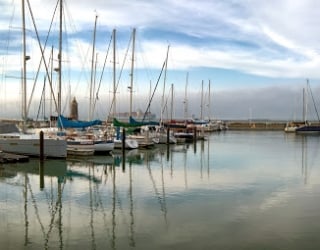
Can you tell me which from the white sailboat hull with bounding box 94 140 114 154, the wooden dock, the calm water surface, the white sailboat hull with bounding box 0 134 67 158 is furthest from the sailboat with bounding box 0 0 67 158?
the white sailboat hull with bounding box 94 140 114 154

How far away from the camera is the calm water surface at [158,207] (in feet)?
38.9

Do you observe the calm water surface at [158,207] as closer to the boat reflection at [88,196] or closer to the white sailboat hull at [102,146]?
the boat reflection at [88,196]

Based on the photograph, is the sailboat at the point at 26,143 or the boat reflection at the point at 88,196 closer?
the boat reflection at the point at 88,196

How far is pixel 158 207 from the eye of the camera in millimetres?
15930

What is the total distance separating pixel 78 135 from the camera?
36906 mm

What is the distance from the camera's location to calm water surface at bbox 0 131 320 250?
11.9 meters

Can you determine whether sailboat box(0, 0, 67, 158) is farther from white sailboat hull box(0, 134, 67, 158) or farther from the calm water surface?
the calm water surface

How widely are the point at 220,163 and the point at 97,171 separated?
9.19 metres

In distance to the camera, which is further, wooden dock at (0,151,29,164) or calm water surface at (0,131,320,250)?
wooden dock at (0,151,29,164)

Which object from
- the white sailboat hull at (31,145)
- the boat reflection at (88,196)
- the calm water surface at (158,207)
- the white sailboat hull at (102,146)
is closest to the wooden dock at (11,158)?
the boat reflection at (88,196)

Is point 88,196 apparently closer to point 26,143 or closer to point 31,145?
point 31,145

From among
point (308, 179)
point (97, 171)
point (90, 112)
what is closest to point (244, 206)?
point (308, 179)

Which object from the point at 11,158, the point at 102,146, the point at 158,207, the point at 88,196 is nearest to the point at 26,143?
the point at 11,158

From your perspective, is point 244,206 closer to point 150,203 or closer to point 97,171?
point 150,203
